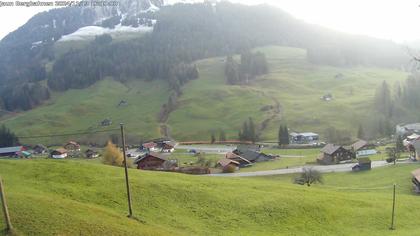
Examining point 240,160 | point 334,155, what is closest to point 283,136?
point 240,160

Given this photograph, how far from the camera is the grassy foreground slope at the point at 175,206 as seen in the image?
35281 millimetres

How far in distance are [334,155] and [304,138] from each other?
46491mm

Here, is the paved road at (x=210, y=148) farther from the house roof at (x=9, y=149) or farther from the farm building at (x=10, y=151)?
the house roof at (x=9, y=149)

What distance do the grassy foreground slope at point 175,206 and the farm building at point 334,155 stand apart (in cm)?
5403

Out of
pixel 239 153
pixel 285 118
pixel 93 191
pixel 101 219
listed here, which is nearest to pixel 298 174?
pixel 239 153

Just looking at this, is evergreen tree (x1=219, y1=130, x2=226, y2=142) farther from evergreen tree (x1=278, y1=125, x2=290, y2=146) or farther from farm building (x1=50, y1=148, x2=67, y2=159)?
farm building (x1=50, y1=148, x2=67, y2=159)

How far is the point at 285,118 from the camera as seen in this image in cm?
18675

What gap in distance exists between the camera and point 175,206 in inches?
1844

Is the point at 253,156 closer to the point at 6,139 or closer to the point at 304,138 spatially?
the point at 304,138

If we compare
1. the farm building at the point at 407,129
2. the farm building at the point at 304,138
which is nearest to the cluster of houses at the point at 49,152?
the farm building at the point at 304,138

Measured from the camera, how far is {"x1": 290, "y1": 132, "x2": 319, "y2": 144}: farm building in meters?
161

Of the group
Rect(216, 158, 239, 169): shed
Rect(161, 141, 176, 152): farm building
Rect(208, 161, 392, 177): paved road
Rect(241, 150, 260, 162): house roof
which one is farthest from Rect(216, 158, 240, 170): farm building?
Rect(161, 141, 176, 152): farm building

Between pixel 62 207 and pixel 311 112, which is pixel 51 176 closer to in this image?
pixel 62 207

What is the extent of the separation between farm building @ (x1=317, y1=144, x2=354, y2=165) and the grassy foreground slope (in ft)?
177
